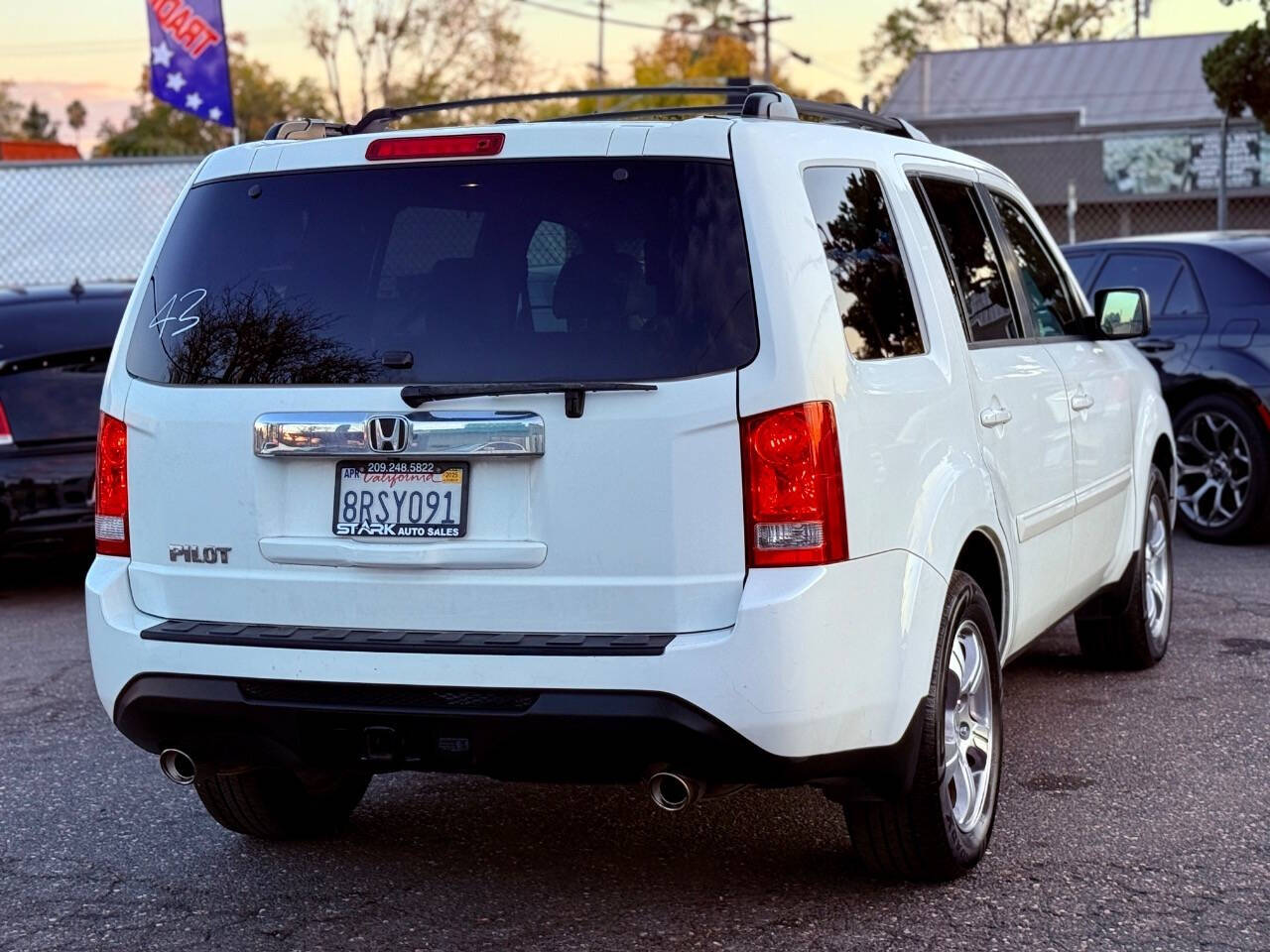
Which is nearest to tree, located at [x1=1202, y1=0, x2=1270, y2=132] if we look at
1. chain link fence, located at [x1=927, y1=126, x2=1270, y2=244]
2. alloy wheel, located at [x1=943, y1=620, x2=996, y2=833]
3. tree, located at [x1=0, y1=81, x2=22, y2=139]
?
chain link fence, located at [x1=927, y1=126, x2=1270, y2=244]

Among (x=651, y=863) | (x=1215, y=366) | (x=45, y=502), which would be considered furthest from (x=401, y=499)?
(x=1215, y=366)

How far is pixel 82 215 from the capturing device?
1638 cm

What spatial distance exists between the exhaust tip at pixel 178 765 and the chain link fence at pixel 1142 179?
93.0 feet

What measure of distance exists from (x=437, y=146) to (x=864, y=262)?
1033 millimetres

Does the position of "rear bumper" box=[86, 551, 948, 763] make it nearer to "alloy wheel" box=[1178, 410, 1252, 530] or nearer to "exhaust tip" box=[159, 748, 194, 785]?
"exhaust tip" box=[159, 748, 194, 785]

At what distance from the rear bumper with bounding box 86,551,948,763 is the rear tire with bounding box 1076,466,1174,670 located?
2687mm

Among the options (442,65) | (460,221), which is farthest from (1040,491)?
(442,65)

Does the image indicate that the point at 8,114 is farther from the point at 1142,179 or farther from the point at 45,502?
the point at 45,502

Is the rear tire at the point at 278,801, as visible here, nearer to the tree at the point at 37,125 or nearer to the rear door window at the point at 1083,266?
the rear door window at the point at 1083,266

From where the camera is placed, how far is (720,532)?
3.59 meters

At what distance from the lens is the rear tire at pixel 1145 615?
6.44 m

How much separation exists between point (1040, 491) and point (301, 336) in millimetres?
2244

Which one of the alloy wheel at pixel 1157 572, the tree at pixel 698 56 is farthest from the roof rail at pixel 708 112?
the tree at pixel 698 56

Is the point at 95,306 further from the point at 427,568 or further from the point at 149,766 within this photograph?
the point at 427,568
